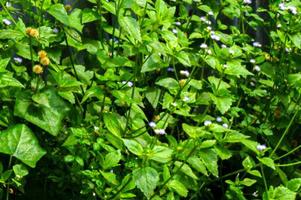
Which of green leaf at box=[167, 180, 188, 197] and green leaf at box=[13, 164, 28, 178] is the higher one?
green leaf at box=[13, 164, 28, 178]

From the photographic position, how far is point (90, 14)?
2.52 m

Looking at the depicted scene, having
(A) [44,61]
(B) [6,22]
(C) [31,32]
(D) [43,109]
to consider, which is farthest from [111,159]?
(B) [6,22]

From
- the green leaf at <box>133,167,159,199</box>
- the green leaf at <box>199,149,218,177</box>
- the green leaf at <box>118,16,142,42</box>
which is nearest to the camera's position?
the green leaf at <box>133,167,159,199</box>

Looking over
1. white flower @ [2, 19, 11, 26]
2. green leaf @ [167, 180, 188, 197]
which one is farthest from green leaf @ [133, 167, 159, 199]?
white flower @ [2, 19, 11, 26]

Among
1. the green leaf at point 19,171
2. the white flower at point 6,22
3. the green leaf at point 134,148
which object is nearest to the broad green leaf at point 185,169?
the green leaf at point 134,148

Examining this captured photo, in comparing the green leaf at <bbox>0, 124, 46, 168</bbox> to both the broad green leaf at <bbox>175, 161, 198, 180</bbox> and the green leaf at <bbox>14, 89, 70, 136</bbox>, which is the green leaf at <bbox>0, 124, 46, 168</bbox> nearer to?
the green leaf at <bbox>14, 89, 70, 136</bbox>


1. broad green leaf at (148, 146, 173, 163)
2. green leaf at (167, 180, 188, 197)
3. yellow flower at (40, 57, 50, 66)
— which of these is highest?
yellow flower at (40, 57, 50, 66)

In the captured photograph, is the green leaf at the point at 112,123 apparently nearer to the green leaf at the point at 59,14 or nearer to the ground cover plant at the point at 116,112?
the ground cover plant at the point at 116,112

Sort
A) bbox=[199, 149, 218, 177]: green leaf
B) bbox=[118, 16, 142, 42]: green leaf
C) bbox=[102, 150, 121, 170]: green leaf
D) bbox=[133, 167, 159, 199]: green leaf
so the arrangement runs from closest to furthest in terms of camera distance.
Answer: bbox=[133, 167, 159, 199]: green leaf
bbox=[102, 150, 121, 170]: green leaf
bbox=[118, 16, 142, 42]: green leaf
bbox=[199, 149, 218, 177]: green leaf

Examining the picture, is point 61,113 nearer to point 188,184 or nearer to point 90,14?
point 90,14

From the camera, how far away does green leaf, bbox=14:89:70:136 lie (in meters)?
2.23

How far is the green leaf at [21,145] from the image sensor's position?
2.17 meters

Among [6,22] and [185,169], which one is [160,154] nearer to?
[185,169]

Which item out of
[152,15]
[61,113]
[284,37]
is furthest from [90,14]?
[284,37]
